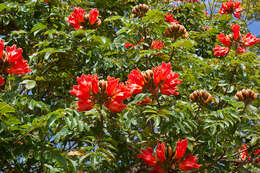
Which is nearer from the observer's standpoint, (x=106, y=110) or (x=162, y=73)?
(x=106, y=110)

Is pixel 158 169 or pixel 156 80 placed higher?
pixel 156 80

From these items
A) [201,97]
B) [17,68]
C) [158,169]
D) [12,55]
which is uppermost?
[12,55]

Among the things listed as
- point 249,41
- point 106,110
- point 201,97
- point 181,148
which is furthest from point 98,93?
point 249,41

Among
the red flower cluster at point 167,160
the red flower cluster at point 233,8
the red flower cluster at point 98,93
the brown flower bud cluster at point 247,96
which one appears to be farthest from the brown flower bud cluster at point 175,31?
the red flower cluster at point 233,8

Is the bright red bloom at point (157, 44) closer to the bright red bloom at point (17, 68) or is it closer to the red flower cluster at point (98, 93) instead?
the red flower cluster at point (98, 93)

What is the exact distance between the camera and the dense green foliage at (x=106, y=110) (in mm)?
1896

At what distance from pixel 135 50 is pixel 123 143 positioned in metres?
1.11

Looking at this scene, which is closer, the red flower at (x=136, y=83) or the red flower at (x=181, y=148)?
the red flower at (x=181, y=148)

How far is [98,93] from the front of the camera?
184 cm

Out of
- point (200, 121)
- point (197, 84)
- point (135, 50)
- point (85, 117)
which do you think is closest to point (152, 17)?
point (135, 50)

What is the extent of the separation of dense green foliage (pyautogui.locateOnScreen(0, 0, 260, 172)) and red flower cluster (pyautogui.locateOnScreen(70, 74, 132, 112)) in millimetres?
58

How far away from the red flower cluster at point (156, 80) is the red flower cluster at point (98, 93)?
231 mm

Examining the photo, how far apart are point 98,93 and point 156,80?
1.53 feet

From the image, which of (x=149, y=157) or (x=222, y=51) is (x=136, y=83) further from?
(x=222, y=51)
